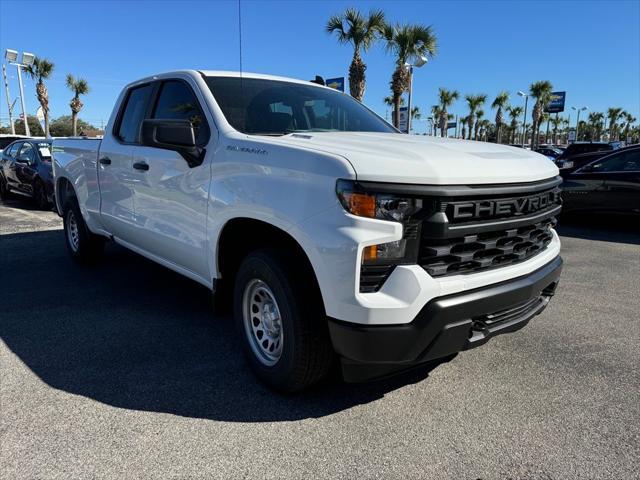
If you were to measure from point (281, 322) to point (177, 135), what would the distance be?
4.59 ft

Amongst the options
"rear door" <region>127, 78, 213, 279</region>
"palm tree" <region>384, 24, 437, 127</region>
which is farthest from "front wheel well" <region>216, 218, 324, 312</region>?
"palm tree" <region>384, 24, 437, 127</region>

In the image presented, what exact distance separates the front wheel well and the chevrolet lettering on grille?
30.9 inches

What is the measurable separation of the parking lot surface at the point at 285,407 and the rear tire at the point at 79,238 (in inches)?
53.6

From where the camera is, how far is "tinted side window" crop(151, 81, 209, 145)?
3.39 meters

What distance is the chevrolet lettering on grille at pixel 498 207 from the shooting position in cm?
236

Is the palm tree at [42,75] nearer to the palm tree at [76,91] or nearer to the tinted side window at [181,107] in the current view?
the palm tree at [76,91]

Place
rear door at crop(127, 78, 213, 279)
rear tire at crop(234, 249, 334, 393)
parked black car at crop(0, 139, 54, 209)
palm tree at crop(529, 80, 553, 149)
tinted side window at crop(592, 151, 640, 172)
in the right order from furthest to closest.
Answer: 1. palm tree at crop(529, 80, 553, 149)
2. parked black car at crop(0, 139, 54, 209)
3. tinted side window at crop(592, 151, 640, 172)
4. rear door at crop(127, 78, 213, 279)
5. rear tire at crop(234, 249, 334, 393)

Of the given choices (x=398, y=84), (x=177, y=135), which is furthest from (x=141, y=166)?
(x=398, y=84)

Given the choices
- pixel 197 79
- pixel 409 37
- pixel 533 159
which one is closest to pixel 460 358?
pixel 533 159

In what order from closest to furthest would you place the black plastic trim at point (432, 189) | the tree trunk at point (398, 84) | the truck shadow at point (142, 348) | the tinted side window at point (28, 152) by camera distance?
the black plastic trim at point (432, 189) < the truck shadow at point (142, 348) < the tinted side window at point (28, 152) < the tree trunk at point (398, 84)

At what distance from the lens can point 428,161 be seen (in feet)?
7.78

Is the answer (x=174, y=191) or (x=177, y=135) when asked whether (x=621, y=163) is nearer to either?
(x=174, y=191)

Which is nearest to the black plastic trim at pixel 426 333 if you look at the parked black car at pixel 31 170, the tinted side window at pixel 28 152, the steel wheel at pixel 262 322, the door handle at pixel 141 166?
the steel wheel at pixel 262 322

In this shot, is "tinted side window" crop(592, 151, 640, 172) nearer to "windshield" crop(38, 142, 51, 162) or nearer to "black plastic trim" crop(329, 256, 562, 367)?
"black plastic trim" crop(329, 256, 562, 367)
